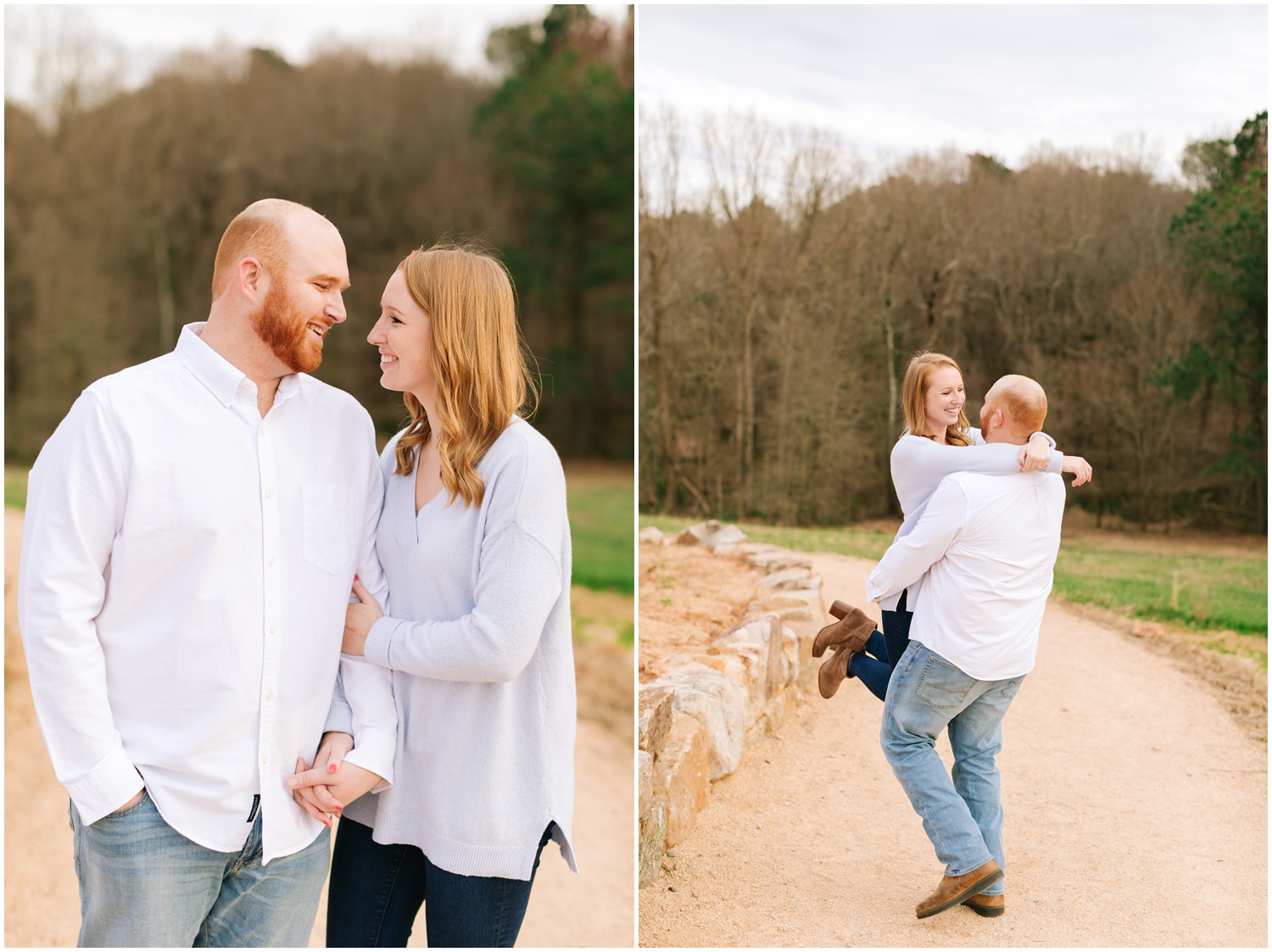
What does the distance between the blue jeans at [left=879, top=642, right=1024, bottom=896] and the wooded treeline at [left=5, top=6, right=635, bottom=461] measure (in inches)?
470

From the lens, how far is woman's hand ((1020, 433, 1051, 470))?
260cm

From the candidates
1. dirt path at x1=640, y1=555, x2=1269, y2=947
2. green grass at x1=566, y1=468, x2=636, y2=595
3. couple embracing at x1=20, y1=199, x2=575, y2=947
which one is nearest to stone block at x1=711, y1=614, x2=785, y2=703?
dirt path at x1=640, y1=555, x2=1269, y2=947

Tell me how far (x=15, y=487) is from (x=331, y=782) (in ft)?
47.7

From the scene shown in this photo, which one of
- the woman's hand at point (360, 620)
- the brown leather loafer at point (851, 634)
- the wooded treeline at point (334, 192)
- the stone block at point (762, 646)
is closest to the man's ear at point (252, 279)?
the woman's hand at point (360, 620)

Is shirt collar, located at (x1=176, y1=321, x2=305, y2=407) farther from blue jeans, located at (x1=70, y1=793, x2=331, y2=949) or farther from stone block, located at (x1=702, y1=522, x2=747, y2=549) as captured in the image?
stone block, located at (x1=702, y1=522, x2=747, y2=549)

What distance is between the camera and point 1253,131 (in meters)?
6.75

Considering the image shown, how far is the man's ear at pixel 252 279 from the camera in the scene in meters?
1.92

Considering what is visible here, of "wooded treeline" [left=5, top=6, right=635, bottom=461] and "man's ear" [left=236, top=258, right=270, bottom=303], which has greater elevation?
"wooded treeline" [left=5, top=6, right=635, bottom=461]

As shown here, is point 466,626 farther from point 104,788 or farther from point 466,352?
point 104,788

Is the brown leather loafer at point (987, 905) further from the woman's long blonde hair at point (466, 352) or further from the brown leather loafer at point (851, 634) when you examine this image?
the woman's long blonde hair at point (466, 352)

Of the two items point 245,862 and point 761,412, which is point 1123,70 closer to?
point 761,412

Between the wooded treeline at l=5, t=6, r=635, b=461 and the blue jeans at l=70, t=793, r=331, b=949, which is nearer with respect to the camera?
the blue jeans at l=70, t=793, r=331, b=949

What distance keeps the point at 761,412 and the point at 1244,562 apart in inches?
124

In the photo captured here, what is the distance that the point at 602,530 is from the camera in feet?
43.8
